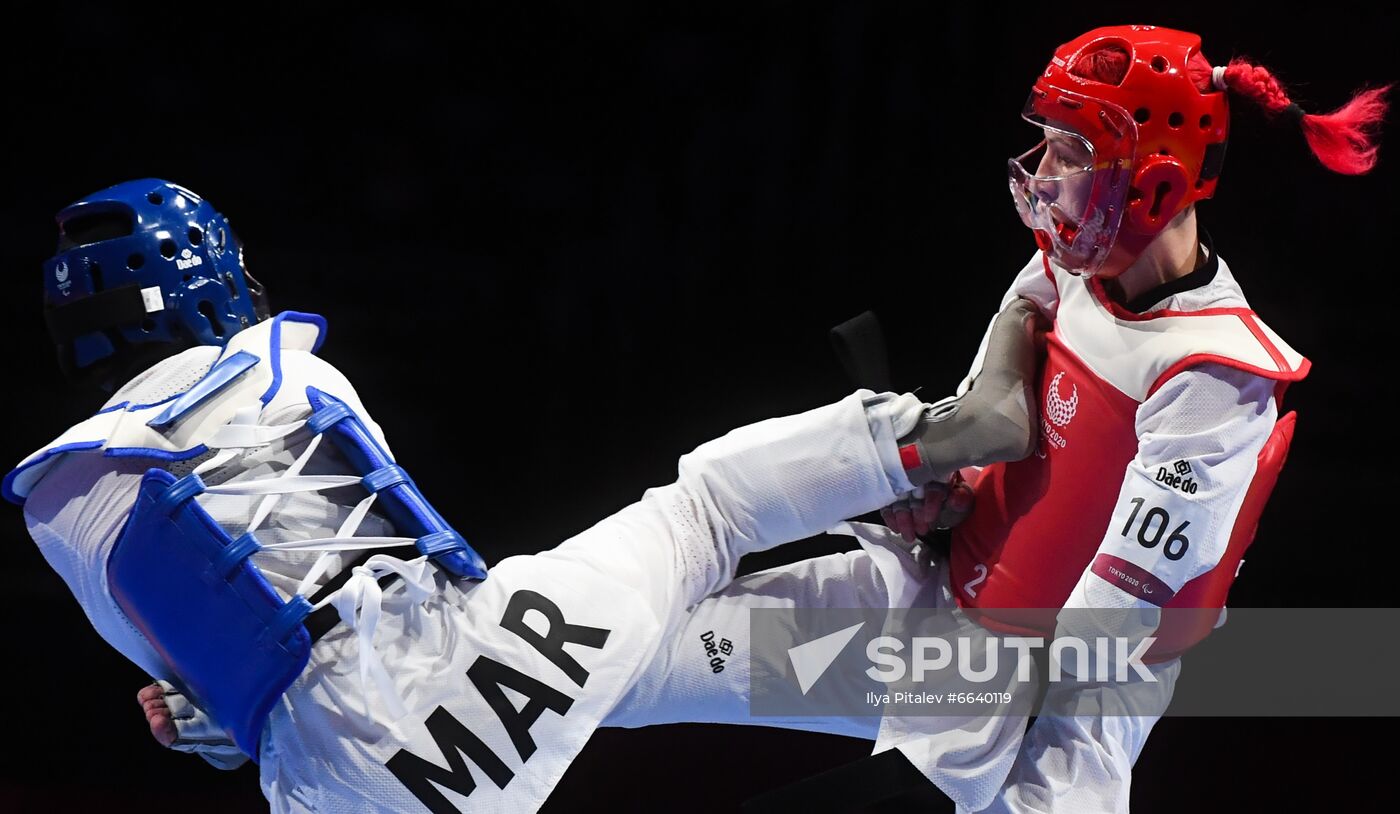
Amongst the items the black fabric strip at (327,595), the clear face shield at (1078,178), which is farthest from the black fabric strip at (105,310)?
the clear face shield at (1078,178)

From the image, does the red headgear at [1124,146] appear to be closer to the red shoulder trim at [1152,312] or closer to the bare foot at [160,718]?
the red shoulder trim at [1152,312]

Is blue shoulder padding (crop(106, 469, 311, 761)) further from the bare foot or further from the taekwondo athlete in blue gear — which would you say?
the bare foot

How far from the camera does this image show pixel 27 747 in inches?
134

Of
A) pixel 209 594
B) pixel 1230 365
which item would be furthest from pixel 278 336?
pixel 1230 365

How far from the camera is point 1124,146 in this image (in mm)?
2053

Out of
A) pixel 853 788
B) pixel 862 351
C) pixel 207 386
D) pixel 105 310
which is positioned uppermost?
pixel 105 310

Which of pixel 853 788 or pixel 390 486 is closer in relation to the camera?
pixel 390 486

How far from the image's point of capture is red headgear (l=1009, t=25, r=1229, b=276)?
205 cm

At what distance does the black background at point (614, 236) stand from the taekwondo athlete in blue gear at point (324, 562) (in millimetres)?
1107

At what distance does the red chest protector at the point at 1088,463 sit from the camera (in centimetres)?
202

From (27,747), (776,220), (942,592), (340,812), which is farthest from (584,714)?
(27,747)

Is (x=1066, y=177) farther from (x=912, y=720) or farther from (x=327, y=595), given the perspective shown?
(x=327, y=595)

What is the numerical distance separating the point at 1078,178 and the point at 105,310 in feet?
5.06

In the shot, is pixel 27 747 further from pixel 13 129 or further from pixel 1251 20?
pixel 1251 20
